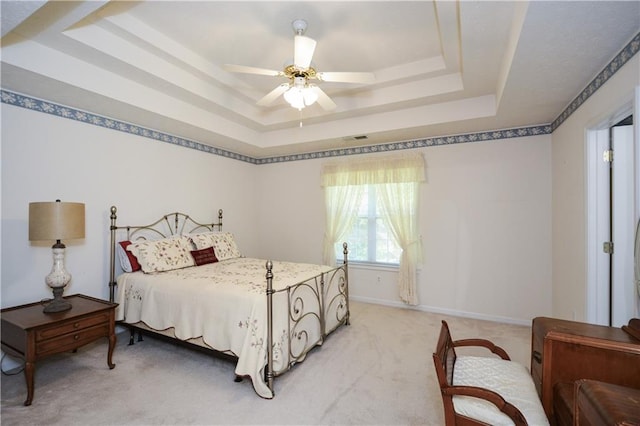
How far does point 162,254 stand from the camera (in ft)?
10.6

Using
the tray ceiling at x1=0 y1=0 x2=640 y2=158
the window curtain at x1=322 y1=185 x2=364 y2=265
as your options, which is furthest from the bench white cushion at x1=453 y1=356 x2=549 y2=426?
the window curtain at x1=322 y1=185 x2=364 y2=265

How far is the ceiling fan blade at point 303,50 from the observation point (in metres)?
2.00

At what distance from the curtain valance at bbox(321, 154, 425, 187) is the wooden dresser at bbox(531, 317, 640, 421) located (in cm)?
275

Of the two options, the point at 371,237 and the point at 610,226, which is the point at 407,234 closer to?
the point at 371,237

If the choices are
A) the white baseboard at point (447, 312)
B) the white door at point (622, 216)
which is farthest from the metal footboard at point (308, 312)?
the white door at point (622, 216)

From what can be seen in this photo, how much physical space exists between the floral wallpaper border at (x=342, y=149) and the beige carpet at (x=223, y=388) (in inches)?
92.3

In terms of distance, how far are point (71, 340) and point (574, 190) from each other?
4.55 meters

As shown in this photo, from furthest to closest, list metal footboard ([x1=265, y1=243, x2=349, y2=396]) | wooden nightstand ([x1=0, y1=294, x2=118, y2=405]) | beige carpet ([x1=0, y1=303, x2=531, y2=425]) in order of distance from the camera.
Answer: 1. metal footboard ([x1=265, y1=243, x2=349, y2=396])
2. wooden nightstand ([x1=0, y1=294, x2=118, y2=405])
3. beige carpet ([x1=0, y1=303, x2=531, y2=425])

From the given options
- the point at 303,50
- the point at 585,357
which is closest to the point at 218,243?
the point at 303,50

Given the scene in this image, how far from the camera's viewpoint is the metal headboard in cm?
321

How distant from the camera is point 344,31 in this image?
2438 mm

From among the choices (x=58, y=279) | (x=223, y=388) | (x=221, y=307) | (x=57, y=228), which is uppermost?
(x=57, y=228)

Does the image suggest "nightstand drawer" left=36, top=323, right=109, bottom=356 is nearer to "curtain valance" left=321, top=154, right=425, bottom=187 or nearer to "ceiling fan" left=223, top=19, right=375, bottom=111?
"ceiling fan" left=223, top=19, right=375, bottom=111

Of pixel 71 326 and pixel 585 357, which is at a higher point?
pixel 585 357
